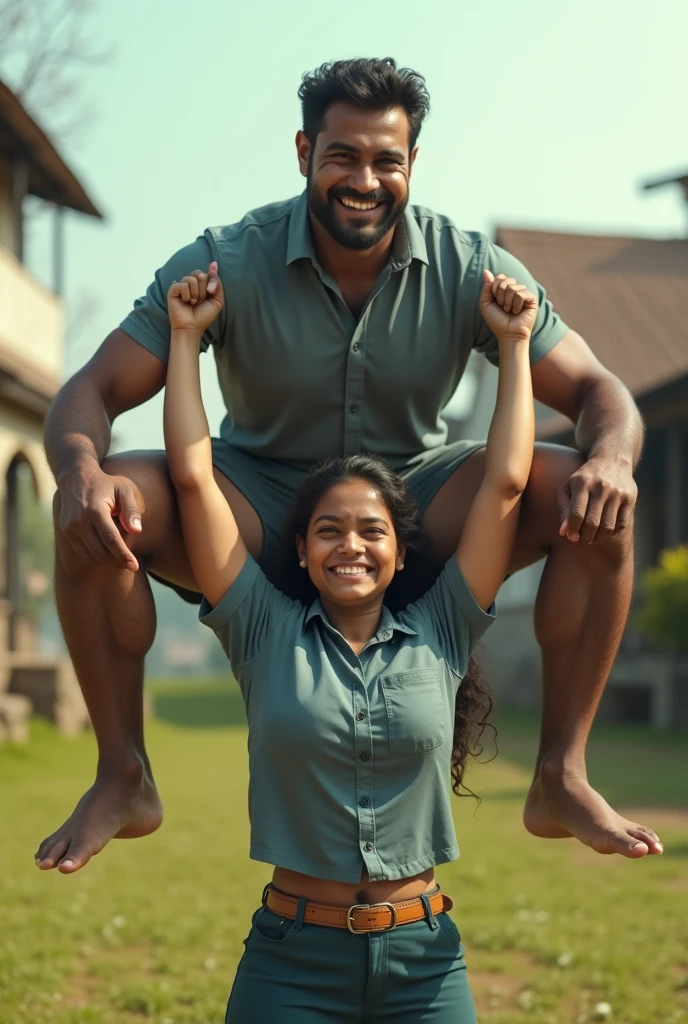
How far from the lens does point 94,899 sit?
7.93 metres

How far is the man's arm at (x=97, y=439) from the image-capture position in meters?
3.21

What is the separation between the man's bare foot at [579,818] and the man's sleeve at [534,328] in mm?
1079

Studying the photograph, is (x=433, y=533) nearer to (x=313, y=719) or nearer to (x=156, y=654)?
(x=313, y=719)

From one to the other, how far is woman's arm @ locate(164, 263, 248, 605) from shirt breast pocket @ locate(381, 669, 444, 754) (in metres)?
0.46

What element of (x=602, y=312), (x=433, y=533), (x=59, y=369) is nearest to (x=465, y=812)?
(x=433, y=533)

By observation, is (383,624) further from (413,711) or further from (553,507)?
(553,507)

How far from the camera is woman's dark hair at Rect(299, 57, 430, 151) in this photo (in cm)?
352

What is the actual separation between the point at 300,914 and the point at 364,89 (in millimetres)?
1938

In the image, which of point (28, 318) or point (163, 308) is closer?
point (163, 308)

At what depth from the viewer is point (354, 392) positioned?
12.3ft

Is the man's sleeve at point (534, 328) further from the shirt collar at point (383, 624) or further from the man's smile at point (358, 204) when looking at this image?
the shirt collar at point (383, 624)

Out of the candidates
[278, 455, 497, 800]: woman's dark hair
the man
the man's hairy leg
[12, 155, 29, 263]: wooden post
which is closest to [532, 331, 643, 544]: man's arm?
the man

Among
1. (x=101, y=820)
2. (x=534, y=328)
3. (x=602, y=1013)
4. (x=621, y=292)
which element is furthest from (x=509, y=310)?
(x=621, y=292)

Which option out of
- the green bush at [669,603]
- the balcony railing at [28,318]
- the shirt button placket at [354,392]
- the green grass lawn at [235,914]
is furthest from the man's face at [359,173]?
the green bush at [669,603]
